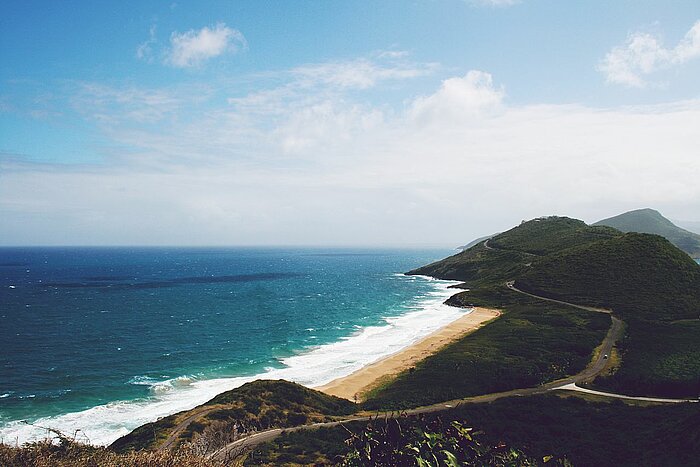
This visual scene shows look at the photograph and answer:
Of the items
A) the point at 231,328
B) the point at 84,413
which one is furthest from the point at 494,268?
the point at 84,413

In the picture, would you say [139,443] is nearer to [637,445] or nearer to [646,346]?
[637,445]

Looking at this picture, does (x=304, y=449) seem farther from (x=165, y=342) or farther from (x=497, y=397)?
(x=165, y=342)

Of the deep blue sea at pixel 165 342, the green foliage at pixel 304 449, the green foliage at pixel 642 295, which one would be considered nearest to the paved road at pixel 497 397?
the green foliage at pixel 304 449

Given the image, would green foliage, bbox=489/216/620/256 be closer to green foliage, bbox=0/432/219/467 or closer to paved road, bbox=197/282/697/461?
paved road, bbox=197/282/697/461

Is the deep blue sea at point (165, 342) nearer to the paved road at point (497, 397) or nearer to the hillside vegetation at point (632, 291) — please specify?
the paved road at point (497, 397)

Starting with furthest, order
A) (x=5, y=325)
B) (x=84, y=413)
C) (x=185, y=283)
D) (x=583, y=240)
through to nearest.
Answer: (x=185, y=283) < (x=583, y=240) < (x=5, y=325) < (x=84, y=413)

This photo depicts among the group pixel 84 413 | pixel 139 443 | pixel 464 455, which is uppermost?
pixel 464 455
